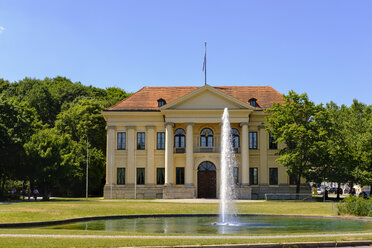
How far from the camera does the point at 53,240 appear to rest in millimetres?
15453

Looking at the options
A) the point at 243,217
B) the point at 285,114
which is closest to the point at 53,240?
the point at 243,217

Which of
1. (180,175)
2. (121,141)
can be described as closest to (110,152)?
(121,141)

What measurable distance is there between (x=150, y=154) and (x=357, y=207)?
1356 inches

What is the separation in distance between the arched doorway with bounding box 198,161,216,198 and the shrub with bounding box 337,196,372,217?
29.6 meters

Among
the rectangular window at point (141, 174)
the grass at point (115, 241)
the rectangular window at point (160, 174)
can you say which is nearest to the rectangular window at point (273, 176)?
the rectangular window at point (160, 174)

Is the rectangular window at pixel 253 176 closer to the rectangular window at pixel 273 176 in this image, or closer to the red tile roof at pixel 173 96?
the rectangular window at pixel 273 176

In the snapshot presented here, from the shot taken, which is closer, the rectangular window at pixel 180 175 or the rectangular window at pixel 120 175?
the rectangular window at pixel 180 175

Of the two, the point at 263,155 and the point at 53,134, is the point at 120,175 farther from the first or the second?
the point at 263,155

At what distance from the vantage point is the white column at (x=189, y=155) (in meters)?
57.6

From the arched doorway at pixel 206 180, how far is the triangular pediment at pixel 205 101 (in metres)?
7.21

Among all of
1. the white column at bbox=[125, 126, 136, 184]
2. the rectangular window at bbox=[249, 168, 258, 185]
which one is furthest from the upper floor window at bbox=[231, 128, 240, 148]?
the white column at bbox=[125, 126, 136, 184]

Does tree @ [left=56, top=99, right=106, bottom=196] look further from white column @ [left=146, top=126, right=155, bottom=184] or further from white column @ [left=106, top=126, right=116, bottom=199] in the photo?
white column @ [left=146, top=126, right=155, bottom=184]

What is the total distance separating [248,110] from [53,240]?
43252 millimetres

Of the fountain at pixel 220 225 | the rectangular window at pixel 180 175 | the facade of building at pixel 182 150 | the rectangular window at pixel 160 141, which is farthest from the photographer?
the rectangular window at pixel 160 141
